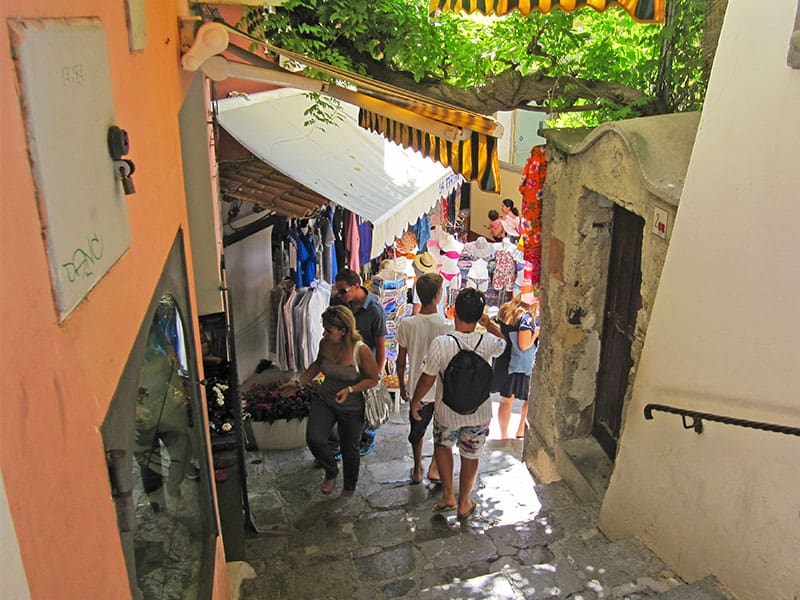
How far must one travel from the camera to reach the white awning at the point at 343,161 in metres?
7.10

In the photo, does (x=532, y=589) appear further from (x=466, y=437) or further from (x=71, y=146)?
(x=71, y=146)

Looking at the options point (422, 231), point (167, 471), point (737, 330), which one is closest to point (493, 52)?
point (737, 330)

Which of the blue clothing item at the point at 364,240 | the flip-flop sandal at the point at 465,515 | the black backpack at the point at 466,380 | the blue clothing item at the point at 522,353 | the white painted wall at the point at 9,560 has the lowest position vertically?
the flip-flop sandal at the point at 465,515

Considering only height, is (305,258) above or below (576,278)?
below

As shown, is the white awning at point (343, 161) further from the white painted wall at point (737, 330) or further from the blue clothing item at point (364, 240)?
the white painted wall at point (737, 330)

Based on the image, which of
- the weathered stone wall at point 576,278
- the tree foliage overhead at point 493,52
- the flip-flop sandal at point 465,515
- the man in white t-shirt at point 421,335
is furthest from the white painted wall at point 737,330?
the tree foliage overhead at point 493,52

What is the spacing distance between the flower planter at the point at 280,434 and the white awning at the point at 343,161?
175 centimetres

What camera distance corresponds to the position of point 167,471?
2.87 meters

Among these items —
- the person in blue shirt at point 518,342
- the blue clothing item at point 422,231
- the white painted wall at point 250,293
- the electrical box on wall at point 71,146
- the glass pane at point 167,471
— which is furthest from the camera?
the blue clothing item at point 422,231

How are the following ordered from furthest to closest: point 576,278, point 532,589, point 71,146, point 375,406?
point 375,406, point 576,278, point 532,589, point 71,146

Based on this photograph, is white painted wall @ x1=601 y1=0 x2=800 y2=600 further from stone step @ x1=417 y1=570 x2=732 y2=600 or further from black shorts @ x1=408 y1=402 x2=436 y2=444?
black shorts @ x1=408 y1=402 x2=436 y2=444

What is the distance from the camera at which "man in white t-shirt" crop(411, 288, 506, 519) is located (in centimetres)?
526

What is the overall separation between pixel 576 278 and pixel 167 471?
387cm

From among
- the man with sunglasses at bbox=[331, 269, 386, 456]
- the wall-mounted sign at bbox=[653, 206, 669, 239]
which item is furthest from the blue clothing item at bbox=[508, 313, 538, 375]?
the wall-mounted sign at bbox=[653, 206, 669, 239]
